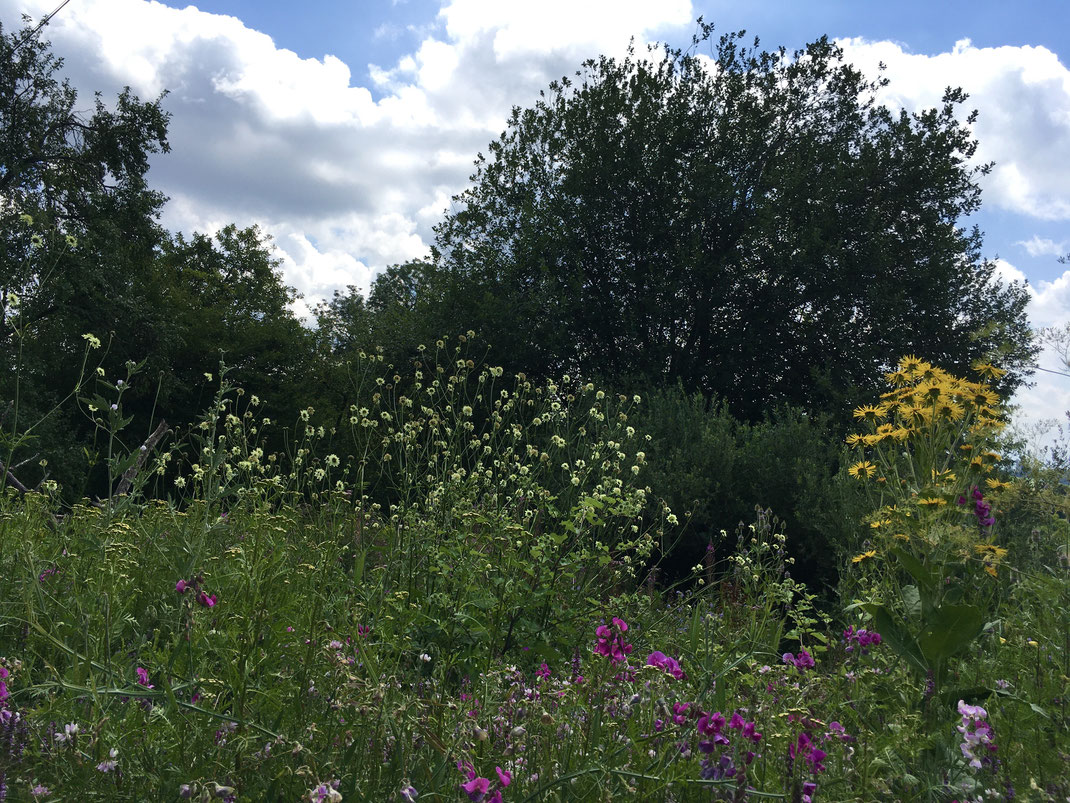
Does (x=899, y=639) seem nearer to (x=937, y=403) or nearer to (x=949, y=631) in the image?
(x=949, y=631)

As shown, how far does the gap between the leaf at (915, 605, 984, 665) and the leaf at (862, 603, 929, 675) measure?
0.13 feet

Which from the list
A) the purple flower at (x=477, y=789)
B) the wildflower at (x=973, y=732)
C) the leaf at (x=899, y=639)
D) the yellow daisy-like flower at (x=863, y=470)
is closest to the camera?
the purple flower at (x=477, y=789)

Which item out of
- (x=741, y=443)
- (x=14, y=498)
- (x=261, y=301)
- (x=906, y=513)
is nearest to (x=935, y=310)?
(x=741, y=443)

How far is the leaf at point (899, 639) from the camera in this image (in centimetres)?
241

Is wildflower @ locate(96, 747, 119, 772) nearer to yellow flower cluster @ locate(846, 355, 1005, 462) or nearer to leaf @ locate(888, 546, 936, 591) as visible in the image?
leaf @ locate(888, 546, 936, 591)

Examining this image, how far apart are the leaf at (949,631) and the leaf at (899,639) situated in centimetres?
4

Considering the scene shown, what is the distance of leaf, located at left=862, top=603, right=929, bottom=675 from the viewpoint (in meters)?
2.41

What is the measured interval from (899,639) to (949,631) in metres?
0.16

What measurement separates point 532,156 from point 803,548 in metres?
10.5

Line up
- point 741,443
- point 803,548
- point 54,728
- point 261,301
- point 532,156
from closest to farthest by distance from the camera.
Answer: point 54,728
point 803,548
point 741,443
point 532,156
point 261,301

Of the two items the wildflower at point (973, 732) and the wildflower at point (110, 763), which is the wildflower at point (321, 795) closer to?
the wildflower at point (110, 763)

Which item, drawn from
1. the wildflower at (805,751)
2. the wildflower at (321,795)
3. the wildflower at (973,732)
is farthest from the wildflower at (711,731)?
the wildflower at (321,795)

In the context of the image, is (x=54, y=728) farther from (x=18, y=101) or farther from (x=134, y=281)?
(x=18, y=101)

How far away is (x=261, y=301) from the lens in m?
23.6
